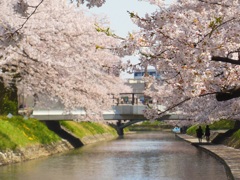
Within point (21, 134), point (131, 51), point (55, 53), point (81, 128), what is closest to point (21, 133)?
point (21, 134)

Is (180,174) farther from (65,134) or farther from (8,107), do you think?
(65,134)

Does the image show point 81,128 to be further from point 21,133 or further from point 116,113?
point 21,133

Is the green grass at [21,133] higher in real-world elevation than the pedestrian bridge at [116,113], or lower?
lower

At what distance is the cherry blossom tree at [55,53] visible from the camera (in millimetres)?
27562

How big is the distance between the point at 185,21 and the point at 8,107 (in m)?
31.1

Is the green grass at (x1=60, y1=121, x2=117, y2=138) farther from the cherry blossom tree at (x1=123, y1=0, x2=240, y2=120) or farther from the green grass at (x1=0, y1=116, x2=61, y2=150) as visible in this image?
the cherry blossom tree at (x1=123, y1=0, x2=240, y2=120)

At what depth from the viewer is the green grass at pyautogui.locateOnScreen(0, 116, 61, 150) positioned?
32.4 metres

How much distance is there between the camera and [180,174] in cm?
2353

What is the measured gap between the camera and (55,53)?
2942 centimetres

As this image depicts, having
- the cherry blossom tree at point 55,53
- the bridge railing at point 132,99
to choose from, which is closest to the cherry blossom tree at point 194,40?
the cherry blossom tree at point 55,53

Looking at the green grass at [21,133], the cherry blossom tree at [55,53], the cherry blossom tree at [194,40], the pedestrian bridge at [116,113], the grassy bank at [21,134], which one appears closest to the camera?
the cherry blossom tree at [194,40]

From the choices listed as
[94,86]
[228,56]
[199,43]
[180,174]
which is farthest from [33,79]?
[199,43]

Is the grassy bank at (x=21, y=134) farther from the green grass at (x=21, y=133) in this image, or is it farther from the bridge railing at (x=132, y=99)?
the bridge railing at (x=132, y=99)

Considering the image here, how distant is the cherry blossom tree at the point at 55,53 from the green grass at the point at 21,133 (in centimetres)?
258
